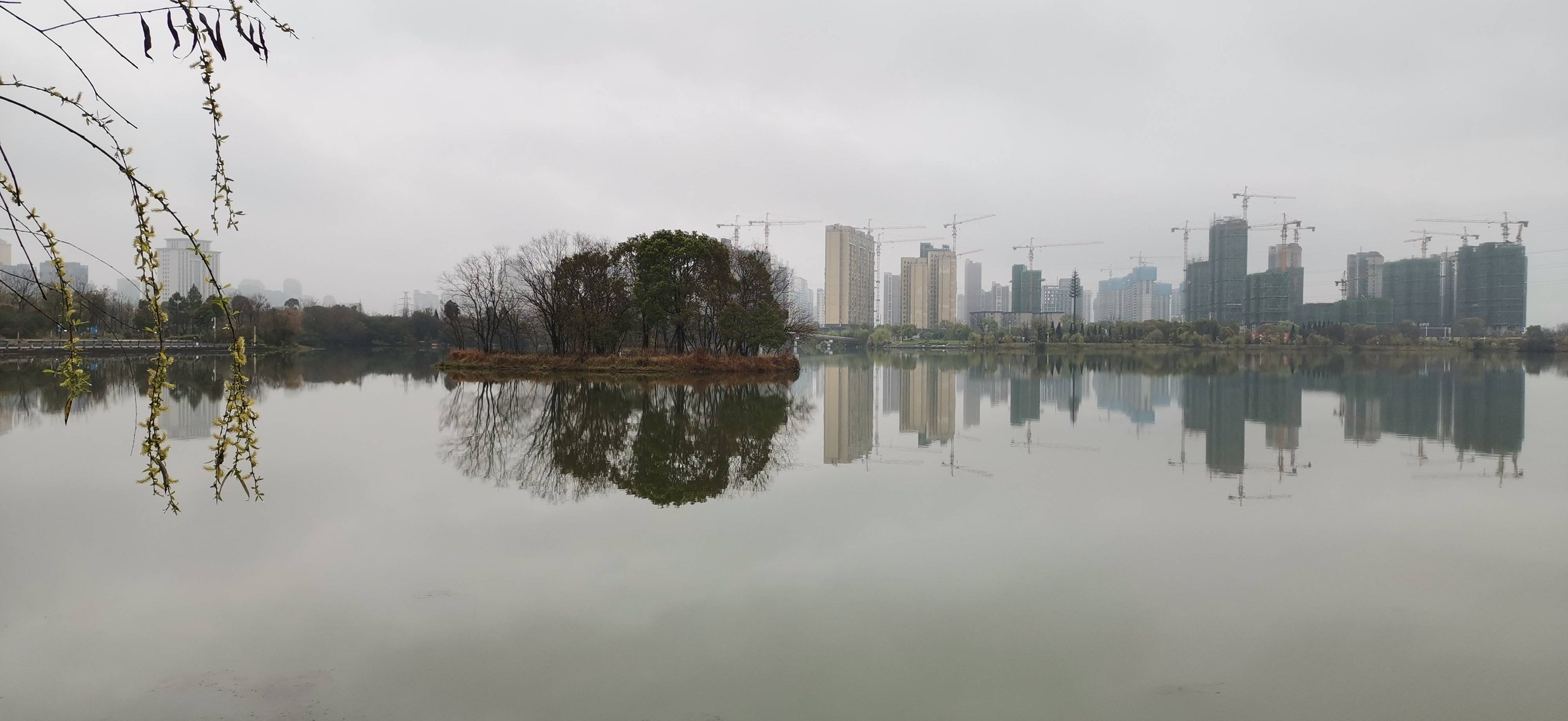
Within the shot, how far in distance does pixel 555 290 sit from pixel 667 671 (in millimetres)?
27920

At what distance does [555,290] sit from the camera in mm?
30328

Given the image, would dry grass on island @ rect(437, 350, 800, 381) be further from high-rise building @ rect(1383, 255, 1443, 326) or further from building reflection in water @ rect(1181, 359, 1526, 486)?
high-rise building @ rect(1383, 255, 1443, 326)

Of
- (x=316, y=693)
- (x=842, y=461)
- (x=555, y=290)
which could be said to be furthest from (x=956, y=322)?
(x=316, y=693)

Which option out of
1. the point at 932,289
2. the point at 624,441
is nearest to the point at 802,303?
the point at 932,289

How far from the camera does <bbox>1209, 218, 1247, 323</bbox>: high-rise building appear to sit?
3991 inches

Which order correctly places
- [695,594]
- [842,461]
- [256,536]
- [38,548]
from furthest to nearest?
[842,461] < [256,536] < [38,548] < [695,594]

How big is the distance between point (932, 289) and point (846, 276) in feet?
66.8

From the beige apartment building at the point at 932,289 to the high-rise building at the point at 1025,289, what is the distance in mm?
11904

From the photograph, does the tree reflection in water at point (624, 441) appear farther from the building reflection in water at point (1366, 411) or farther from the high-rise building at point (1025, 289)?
the high-rise building at point (1025, 289)

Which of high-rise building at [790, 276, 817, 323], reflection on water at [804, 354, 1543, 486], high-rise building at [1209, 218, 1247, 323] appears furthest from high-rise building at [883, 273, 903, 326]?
reflection on water at [804, 354, 1543, 486]

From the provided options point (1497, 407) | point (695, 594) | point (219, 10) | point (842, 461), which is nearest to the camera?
point (219, 10)

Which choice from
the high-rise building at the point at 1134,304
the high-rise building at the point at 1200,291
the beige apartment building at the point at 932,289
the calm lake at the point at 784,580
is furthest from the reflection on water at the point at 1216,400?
the high-rise building at the point at 1134,304

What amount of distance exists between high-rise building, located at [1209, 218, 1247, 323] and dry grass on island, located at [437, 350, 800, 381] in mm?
88483

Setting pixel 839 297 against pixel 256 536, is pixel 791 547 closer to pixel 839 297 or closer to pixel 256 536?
Result: pixel 256 536
